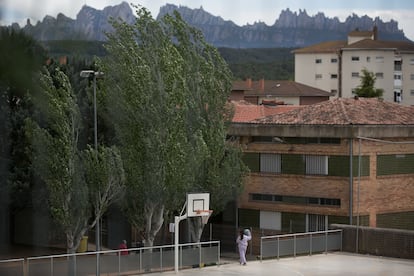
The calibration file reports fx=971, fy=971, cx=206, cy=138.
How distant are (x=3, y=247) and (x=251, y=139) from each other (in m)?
2.95

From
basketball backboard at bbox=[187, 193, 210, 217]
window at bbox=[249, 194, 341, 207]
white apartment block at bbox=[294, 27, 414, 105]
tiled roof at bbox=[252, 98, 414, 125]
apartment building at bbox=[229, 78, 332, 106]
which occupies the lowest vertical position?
window at bbox=[249, 194, 341, 207]

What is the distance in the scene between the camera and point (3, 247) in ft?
20.9

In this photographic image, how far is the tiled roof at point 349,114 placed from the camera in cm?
831

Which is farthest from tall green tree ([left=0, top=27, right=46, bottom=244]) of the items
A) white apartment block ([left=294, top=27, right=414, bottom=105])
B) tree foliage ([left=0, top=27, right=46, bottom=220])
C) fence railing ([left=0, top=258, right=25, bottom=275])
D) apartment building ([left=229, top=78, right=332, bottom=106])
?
apartment building ([left=229, top=78, right=332, bottom=106])

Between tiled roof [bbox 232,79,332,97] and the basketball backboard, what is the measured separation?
8.47 m

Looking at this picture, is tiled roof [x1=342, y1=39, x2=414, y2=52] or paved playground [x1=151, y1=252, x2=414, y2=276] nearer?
paved playground [x1=151, y1=252, x2=414, y2=276]

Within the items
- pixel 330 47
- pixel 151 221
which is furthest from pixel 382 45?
pixel 151 221

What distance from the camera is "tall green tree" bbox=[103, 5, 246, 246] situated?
6.98 meters

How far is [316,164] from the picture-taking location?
8.25m

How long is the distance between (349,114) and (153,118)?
2168mm

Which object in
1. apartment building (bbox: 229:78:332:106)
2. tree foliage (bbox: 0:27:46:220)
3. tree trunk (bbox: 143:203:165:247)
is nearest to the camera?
tree foliage (bbox: 0:27:46:220)

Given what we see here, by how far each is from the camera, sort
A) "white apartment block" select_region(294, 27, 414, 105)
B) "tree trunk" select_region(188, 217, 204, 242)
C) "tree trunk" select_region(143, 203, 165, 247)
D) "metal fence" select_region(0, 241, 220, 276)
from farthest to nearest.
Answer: "white apartment block" select_region(294, 27, 414, 105) < "tree trunk" select_region(188, 217, 204, 242) < "tree trunk" select_region(143, 203, 165, 247) < "metal fence" select_region(0, 241, 220, 276)

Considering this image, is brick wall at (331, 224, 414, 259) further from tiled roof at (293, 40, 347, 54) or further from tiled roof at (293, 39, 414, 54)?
tiled roof at (293, 40, 347, 54)

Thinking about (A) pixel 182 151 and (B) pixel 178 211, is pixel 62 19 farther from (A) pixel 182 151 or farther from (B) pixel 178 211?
(B) pixel 178 211
